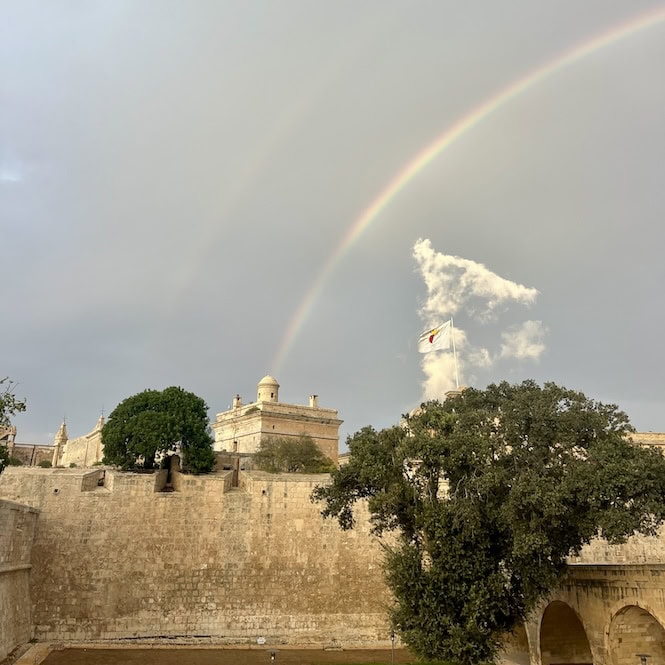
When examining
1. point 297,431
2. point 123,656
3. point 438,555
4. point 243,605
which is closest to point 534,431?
point 438,555

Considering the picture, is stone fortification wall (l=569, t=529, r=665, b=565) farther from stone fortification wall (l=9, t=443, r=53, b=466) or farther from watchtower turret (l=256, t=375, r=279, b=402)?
Result: stone fortification wall (l=9, t=443, r=53, b=466)

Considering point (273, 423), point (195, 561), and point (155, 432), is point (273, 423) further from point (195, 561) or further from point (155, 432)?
point (195, 561)

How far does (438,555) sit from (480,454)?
10.5ft

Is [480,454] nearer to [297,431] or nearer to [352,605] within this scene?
[352,605]

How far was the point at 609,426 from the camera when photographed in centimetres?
1647

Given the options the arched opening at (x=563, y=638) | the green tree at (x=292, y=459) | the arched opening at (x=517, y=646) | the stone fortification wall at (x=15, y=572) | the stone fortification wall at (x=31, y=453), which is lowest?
the arched opening at (x=517, y=646)

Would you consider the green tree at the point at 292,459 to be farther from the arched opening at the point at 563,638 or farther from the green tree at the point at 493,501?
the green tree at the point at 493,501

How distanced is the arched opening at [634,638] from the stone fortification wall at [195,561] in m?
11.3

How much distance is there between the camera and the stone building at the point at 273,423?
142ft

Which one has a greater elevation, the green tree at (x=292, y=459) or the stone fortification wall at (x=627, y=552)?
the green tree at (x=292, y=459)

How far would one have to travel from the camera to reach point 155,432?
29797 millimetres

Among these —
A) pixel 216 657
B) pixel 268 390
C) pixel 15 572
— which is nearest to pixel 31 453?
pixel 268 390

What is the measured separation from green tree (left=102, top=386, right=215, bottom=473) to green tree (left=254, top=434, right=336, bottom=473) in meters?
6.09

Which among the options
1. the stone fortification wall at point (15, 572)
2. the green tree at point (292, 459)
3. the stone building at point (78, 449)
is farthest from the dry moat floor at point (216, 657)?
the stone building at point (78, 449)
